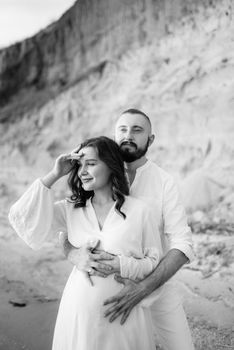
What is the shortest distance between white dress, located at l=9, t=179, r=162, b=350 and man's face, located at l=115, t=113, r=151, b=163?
0.22 m

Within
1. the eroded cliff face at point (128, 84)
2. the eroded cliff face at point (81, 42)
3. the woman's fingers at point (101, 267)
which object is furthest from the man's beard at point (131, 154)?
the eroded cliff face at point (81, 42)

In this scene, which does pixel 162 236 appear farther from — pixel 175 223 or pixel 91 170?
pixel 91 170

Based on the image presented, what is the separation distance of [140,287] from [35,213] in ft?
1.40

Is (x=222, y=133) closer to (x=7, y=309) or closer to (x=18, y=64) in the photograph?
(x=7, y=309)

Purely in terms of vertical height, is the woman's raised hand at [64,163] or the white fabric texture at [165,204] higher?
the woman's raised hand at [64,163]

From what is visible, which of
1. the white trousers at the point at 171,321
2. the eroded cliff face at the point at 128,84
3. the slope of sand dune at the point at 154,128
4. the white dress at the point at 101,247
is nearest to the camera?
the white dress at the point at 101,247

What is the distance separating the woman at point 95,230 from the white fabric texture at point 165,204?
106 mm

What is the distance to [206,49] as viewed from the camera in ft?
15.1

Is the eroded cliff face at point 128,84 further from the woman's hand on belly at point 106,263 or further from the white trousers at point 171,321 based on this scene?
the woman's hand on belly at point 106,263

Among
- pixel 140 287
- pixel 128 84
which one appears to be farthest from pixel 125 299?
pixel 128 84

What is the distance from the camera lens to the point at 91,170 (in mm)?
1480

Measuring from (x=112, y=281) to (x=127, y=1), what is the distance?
467cm

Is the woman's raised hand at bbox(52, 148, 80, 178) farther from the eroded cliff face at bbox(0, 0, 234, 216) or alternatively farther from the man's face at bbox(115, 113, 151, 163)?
the eroded cliff face at bbox(0, 0, 234, 216)

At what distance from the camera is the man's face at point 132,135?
165 centimetres
